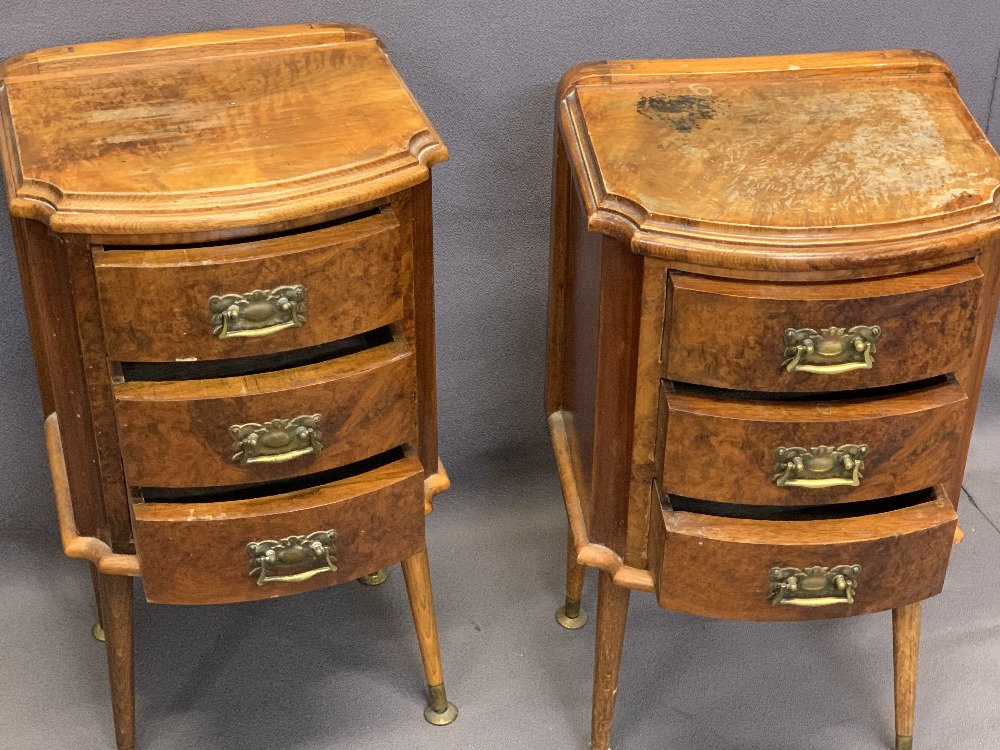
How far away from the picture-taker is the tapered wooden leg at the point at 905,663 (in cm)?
160

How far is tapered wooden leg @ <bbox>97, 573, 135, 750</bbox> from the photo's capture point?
5.06 feet

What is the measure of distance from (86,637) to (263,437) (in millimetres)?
628

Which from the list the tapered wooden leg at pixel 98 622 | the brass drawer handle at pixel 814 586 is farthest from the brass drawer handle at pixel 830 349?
the tapered wooden leg at pixel 98 622

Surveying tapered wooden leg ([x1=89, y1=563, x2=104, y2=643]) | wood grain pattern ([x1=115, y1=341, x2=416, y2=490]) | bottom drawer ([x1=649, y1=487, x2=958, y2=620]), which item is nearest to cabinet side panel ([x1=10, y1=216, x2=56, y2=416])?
wood grain pattern ([x1=115, y1=341, x2=416, y2=490])

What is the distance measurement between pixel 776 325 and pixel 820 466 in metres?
0.17

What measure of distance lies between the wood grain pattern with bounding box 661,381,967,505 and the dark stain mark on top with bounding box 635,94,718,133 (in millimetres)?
296

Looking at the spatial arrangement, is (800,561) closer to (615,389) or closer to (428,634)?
(615,389)

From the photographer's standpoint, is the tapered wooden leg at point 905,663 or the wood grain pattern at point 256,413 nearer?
the wood grain pattern at point 256,413

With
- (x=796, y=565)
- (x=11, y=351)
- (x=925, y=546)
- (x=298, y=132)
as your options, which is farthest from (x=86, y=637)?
(x=925, y=546)

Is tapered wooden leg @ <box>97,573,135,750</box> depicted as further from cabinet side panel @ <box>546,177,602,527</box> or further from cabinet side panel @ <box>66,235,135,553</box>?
cabinet side panel @ <box>546,177,602,527</box>

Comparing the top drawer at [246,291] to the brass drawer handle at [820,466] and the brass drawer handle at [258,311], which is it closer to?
the brass drawer handle at [258,311]

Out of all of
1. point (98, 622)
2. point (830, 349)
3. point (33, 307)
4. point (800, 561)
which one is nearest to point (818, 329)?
point (830, 349)

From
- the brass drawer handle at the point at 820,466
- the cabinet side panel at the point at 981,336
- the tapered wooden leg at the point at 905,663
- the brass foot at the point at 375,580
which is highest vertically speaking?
the cabinet side panel at the point at 981,336

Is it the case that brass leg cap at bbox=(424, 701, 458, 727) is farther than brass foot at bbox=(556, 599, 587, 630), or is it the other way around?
brass foot at bbox=(556, 599, 587, 630)
